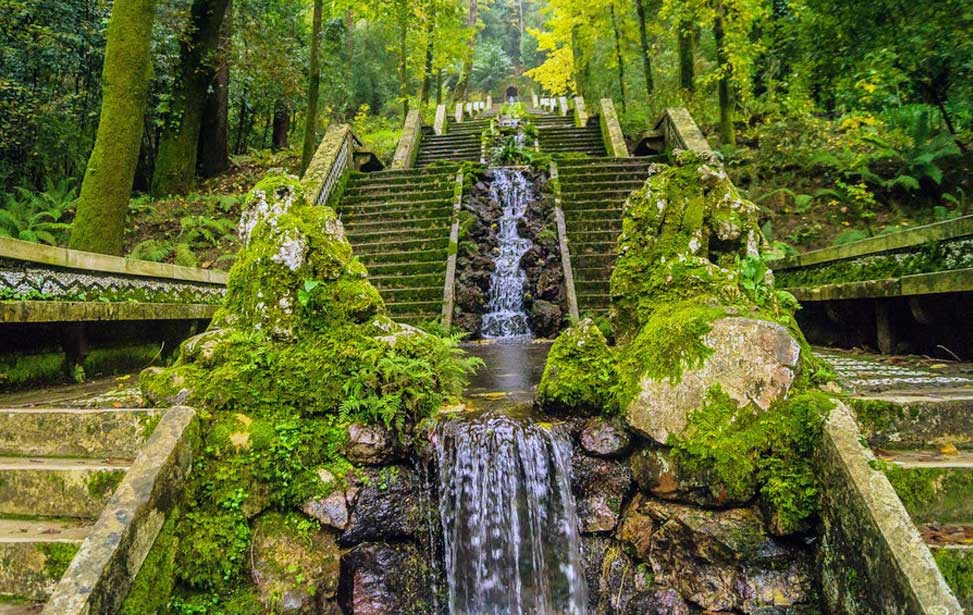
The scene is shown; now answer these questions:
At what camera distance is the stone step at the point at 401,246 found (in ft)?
35.9

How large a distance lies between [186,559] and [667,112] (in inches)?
516

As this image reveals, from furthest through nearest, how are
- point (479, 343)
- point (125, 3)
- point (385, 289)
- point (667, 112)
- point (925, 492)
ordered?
point (667, 112) → point (385, 289) → point (479, 343) → point (125, 3) → point (925, 492)

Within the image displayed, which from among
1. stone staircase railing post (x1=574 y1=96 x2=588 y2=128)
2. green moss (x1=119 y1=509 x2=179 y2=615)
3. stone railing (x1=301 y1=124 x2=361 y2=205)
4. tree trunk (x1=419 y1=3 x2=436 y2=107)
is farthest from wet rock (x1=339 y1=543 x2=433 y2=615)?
tree trunk (x1=419 y1=3 x2=436 y2=107)

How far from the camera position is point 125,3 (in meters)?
7.96

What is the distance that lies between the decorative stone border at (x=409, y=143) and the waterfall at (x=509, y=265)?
119 inches

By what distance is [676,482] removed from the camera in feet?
12.0

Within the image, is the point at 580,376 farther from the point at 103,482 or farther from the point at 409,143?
the point at 409,143

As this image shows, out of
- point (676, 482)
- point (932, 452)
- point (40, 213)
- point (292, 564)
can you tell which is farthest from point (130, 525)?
point (40, 213)

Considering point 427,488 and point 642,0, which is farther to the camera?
point 642,0

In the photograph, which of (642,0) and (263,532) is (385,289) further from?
(642,0)

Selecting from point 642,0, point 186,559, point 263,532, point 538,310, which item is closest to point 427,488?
point 263,532

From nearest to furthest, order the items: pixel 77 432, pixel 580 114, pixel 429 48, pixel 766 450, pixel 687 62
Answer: pixel 766 450, pixel 77 432, pixel 687 62, pixel 580 114, pixel 429 48

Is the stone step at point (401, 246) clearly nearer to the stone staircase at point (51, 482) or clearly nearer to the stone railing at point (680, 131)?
the stone railing at point (680, 131)

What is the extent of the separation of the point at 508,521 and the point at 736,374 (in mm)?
1795
